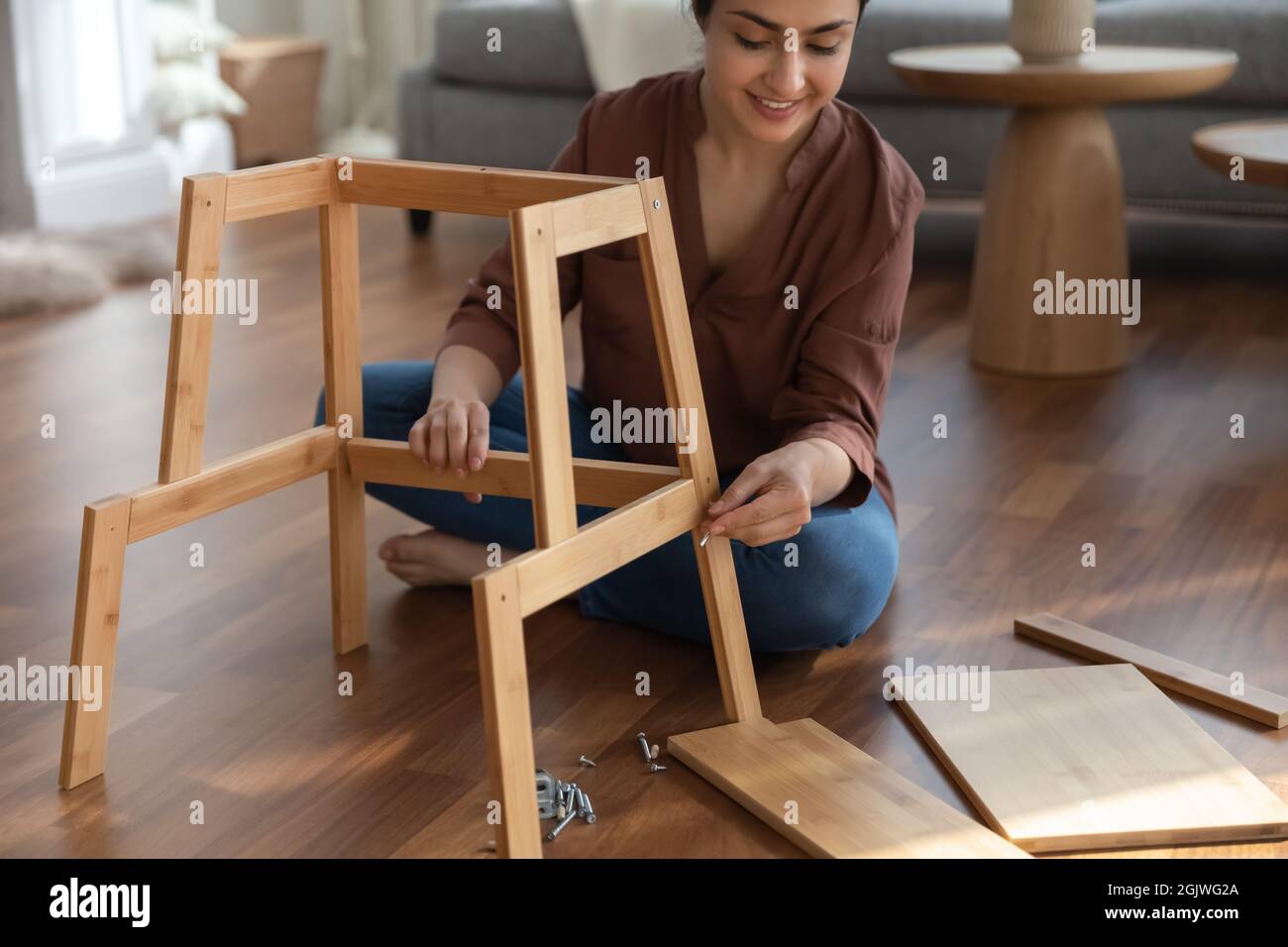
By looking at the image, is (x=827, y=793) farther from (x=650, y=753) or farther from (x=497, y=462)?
(x=497, y=462)

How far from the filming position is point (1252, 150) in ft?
6.77

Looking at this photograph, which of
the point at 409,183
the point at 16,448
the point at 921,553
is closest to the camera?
the point at 409,183

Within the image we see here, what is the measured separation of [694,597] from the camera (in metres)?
1.39

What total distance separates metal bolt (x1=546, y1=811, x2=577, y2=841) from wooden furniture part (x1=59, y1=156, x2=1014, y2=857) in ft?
0.34

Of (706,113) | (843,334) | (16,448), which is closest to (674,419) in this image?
(843,334)

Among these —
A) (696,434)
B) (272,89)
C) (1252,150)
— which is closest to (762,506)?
(696,434)

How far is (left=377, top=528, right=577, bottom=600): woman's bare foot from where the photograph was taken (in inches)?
60.7

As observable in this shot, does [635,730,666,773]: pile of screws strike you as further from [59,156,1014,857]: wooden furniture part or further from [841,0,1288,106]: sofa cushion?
[841,0,1288,106]: sofa cushion

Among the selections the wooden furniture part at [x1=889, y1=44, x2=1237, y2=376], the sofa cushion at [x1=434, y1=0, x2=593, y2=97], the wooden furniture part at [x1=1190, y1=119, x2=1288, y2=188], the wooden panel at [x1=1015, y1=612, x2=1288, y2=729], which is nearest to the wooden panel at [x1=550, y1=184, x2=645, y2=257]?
the wooden panel at [x1=1015, y1=612, x2=1288, y2=729]

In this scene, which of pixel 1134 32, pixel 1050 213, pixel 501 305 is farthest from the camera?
pixel 1134 32

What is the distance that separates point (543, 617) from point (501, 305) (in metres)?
0.31

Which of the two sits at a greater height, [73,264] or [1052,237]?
[1052,237]

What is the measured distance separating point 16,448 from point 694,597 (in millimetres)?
1066
